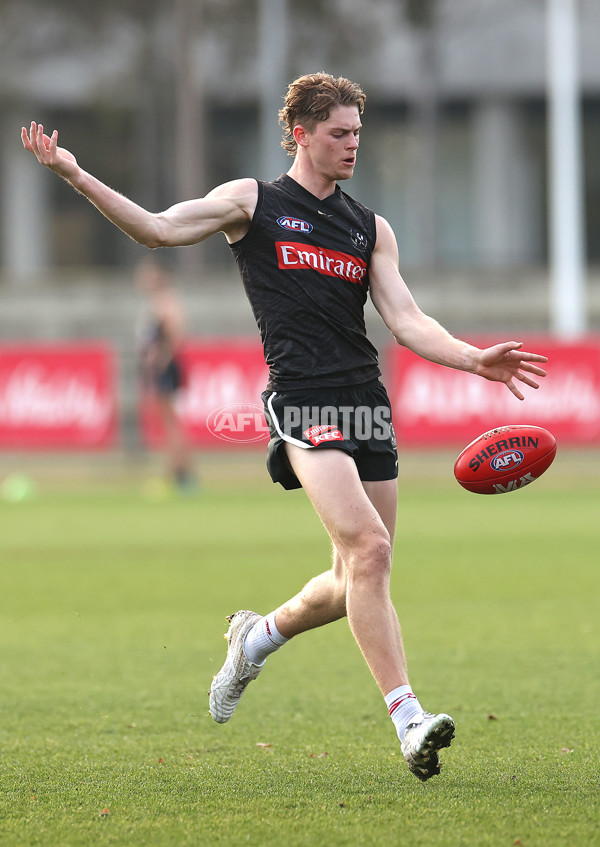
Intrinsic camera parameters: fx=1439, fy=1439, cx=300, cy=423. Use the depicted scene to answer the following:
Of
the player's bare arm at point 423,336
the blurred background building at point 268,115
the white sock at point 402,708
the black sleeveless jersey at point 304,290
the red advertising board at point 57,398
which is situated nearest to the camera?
the white sock at point 402,708

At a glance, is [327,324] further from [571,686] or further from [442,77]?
[442,77]

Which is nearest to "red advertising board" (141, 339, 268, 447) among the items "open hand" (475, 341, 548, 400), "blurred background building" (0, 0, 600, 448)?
"blurred background building" (0, 0, 600, 448)

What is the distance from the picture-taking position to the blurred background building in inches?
1427

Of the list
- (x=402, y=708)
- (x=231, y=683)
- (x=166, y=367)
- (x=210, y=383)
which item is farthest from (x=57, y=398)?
(x=402, y=708)

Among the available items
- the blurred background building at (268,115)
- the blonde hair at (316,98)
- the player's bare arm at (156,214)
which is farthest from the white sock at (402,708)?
the blurred background building at (268,115)

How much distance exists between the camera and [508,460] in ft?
18.4

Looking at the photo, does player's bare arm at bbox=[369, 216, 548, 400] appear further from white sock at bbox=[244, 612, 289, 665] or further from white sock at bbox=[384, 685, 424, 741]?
white sock at bbox=[244, 612, 289, 665]

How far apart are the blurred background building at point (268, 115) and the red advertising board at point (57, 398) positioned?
41.5 feet

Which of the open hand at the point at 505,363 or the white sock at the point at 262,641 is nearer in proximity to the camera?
the open hand at the point at 505,363

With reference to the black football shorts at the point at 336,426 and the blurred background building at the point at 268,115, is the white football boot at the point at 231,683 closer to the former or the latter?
the black football shorts at the point at 336,426

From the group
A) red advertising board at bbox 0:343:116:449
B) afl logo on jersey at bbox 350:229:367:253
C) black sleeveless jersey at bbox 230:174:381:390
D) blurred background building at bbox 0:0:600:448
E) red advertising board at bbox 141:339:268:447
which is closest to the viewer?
black sleeveless jersey at bbox 230:174:381:390

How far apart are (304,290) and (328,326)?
16cm

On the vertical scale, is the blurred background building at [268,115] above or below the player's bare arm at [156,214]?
above

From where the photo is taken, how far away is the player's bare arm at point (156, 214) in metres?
5.15
